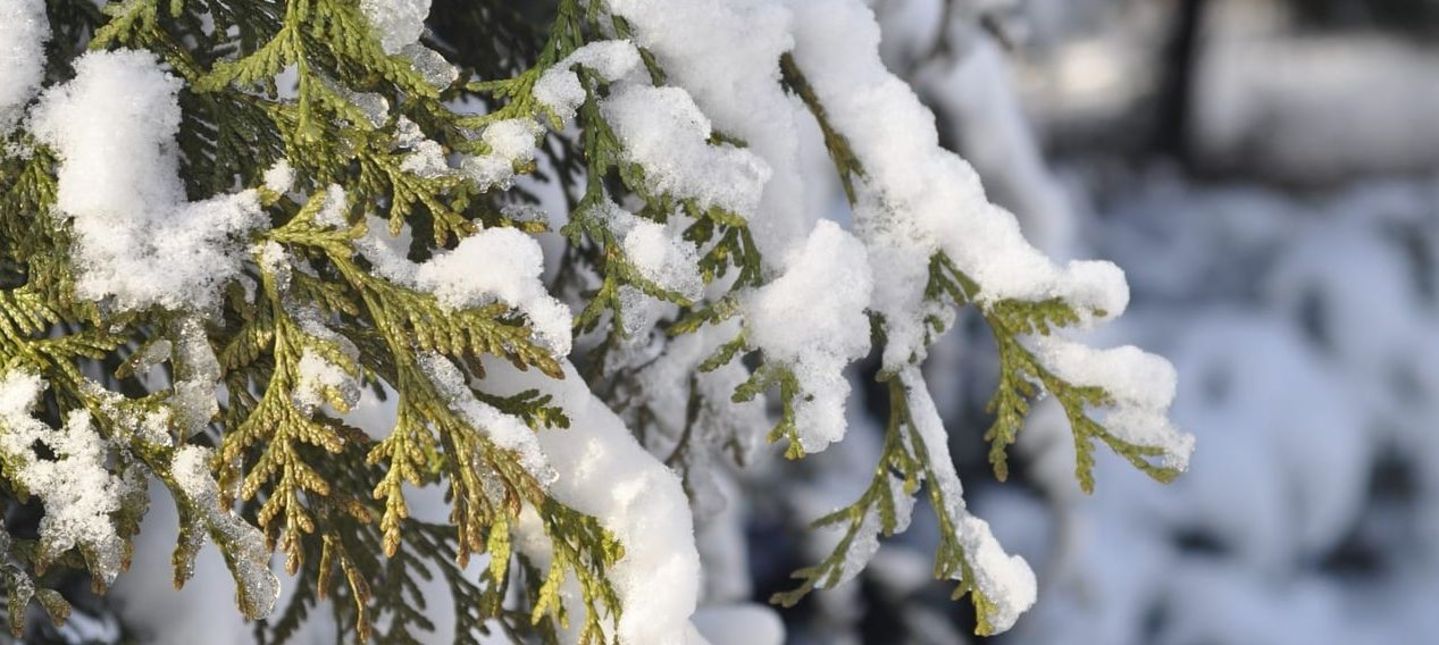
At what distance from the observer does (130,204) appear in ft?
3.42

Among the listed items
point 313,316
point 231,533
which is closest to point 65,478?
point 231,533

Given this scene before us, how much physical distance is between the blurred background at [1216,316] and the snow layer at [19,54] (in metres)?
1.76

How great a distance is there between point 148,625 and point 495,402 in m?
0.75

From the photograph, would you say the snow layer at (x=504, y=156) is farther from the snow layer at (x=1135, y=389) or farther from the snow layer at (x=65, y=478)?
the snow layer at (x=1135, y=389)

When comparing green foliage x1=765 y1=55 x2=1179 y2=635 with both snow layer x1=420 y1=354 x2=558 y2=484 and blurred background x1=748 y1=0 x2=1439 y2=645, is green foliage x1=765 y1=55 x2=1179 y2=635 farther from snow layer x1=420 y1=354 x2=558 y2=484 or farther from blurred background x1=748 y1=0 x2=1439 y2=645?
blurred background x1=748 y1=0 x2=1439 y2=645

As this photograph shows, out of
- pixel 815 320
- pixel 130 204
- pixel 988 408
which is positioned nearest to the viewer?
pixel 130 204

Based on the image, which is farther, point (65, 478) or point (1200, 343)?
point (1200, 343)

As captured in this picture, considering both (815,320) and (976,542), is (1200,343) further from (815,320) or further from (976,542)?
(815,320)

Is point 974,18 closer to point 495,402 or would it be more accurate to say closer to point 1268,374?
point 495,402

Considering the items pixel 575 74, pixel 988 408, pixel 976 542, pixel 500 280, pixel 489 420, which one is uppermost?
pixel 575 74

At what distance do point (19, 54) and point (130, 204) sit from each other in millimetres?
174

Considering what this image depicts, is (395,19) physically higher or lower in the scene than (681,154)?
higher

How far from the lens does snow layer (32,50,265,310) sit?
3.35ft

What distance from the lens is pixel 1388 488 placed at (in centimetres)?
678
